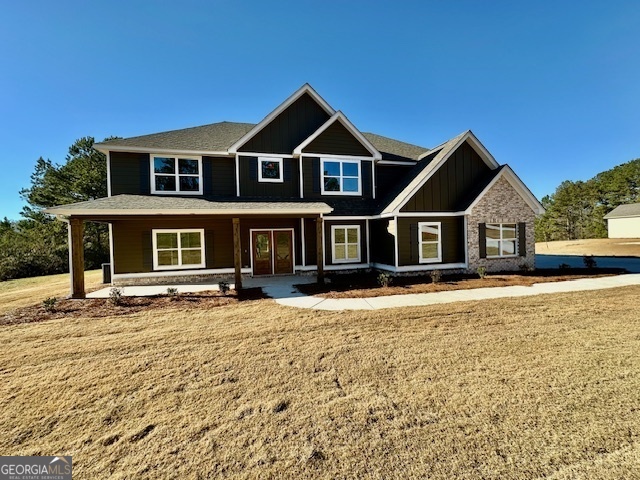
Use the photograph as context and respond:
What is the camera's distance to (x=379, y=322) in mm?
6832

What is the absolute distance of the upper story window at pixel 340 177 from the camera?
1460cm

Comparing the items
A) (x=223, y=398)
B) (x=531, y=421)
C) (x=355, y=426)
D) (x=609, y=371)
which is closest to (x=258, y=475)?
(x=355, y=426)

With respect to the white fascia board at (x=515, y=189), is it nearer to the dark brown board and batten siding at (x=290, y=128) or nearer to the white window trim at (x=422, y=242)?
the white window trim at (x=422, y=242)

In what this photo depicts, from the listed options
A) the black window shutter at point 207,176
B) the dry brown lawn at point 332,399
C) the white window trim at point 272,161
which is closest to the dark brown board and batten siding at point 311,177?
the white window trim at point 272,161

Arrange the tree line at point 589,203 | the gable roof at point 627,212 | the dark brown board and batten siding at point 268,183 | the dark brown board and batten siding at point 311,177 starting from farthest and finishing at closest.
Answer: the tree line at point 589,203, the gable roof at point 627,212, the dark brown board and batten siding at point 311,177, the dark brown board and batten siding at point 268,183

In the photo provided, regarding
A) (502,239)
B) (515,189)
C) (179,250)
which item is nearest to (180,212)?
(179,250)

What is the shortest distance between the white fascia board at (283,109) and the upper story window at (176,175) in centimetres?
205

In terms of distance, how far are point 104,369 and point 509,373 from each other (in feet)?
21.3

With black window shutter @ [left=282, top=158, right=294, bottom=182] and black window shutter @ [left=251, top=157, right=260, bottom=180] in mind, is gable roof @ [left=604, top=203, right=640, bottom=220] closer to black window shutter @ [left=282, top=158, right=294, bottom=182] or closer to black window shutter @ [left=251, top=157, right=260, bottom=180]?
black window shutter @ [left=282, top=158, right=294, bottom=182]

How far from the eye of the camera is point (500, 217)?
13.8m

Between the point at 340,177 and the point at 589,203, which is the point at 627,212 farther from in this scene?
the point at 340,177

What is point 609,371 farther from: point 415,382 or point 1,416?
point 1,416

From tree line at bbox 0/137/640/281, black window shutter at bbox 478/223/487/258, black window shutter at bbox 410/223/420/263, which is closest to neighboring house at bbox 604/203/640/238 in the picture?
tree line at bbox 0/137/640/281

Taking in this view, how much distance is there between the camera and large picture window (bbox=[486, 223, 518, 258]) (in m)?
13.8
